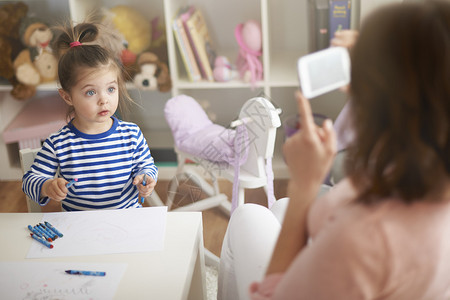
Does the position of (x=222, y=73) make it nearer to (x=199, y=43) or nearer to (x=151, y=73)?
(x=199, y=43)

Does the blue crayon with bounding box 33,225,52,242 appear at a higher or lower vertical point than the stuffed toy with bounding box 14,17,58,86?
lower

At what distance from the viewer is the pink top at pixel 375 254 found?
1.99 ft

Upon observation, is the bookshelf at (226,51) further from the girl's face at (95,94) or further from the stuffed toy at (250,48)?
the girl's face at (95,94)

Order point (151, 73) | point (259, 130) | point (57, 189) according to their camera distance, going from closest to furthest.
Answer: point (57, 189) → point (259, 130) → point (151, 73)

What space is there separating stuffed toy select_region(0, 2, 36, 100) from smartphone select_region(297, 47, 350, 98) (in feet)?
6.71

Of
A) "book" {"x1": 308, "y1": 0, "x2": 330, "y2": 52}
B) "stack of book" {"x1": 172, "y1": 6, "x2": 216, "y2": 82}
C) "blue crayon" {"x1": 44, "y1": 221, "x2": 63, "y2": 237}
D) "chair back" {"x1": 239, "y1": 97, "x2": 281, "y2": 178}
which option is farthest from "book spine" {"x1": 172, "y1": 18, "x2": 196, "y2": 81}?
"blue crayon" {"x1": 44, "y1": 221, "x2": 63, "y2": 237}

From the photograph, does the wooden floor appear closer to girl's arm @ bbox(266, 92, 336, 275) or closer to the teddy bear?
the teddy bear

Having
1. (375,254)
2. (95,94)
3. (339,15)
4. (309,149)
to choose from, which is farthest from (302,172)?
(339,15)

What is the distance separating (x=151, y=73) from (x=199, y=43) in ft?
0.84

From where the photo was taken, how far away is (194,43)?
89.5 inches

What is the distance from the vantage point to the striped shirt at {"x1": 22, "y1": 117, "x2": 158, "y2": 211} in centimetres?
139

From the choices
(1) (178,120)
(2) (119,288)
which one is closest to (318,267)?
(2) (119,288)

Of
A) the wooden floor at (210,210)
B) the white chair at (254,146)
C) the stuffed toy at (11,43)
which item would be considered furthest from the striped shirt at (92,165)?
the stuffed toy at (11,43)

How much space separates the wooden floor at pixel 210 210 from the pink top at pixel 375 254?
1360 millimetres
